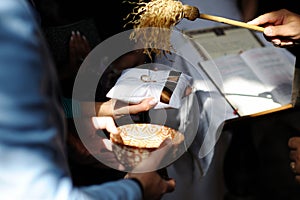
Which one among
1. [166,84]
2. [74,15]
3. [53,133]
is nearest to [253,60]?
[166,84]

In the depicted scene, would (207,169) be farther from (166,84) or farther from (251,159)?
(251,159)

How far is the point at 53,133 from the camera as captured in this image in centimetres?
77

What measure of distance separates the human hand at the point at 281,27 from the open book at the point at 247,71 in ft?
0.67

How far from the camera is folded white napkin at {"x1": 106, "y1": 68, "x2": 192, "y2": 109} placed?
61.3 inches

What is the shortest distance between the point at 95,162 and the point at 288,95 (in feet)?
2.52

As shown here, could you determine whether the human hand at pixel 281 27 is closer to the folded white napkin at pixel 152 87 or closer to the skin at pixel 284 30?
the skin at pixel 284 30

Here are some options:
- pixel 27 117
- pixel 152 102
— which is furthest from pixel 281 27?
pixel 27 117

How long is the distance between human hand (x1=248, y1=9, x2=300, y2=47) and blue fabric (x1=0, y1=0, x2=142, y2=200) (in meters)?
1.00

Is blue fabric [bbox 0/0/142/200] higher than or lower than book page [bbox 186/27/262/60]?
higher

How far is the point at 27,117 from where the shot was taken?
2.37ft

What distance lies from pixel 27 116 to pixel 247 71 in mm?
1260

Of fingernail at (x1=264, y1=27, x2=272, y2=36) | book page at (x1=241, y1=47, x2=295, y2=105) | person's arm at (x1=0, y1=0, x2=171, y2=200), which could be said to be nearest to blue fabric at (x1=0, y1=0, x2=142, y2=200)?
person's arm at (x1=0, y1=0, x2=171, y2=200)

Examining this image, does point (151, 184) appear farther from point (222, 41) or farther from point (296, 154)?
point (222, 41)

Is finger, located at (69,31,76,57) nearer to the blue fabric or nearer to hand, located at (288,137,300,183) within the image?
hand, located at (288,137,300,183)
